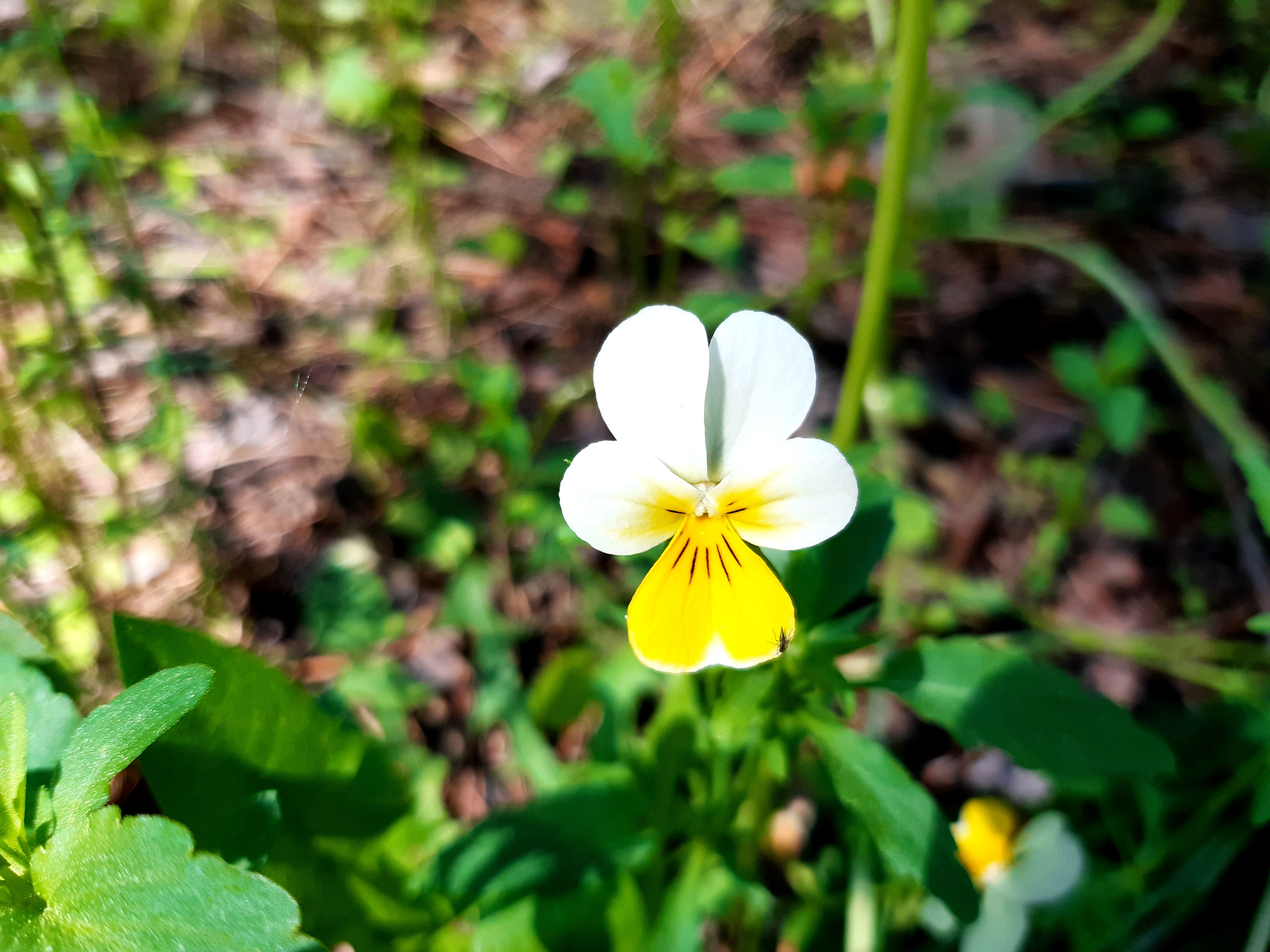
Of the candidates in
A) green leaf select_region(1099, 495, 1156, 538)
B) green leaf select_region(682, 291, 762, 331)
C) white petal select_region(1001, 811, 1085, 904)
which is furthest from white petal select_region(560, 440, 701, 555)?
green leaf select_region(1099, 495, 1156, 538)

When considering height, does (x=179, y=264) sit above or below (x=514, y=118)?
below

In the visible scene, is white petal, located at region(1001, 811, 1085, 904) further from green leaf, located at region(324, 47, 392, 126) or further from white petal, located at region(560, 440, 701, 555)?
green leaf, located at region(324, 47, 392, 126)

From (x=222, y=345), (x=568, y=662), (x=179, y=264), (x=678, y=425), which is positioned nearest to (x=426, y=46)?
(x=179, y=264)

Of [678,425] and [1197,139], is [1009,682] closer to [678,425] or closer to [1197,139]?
[678,425]

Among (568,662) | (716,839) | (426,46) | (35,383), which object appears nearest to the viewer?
(716,839)

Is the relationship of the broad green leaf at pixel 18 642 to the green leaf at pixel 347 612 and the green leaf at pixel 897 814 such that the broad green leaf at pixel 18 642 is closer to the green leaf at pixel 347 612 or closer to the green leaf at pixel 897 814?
the green leaf at pixel 347 612

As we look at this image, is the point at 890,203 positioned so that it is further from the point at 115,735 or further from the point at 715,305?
the point at 115,735
